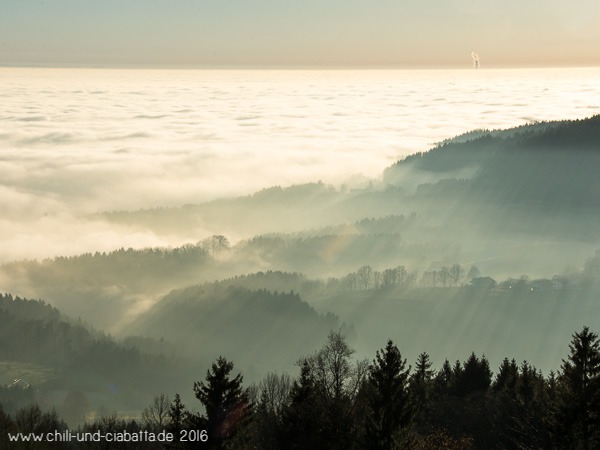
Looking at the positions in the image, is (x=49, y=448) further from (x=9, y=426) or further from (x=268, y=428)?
(x=268, y=428)

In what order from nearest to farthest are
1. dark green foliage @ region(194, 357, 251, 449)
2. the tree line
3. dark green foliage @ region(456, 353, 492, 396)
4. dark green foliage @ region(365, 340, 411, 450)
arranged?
the tree line → dark green foliage @ region(365, 340, 411, 450) → dark green foliage @ region(194, 357, 251, 449) → dark green foliage @ region(456, 353, 492, 396)

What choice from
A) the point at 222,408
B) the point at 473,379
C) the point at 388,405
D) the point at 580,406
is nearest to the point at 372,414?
the point at 388,405

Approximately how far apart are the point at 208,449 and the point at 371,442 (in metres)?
9.74

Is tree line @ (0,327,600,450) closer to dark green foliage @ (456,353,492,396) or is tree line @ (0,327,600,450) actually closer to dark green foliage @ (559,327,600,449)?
dark green foliage @ (559,327,600,449)

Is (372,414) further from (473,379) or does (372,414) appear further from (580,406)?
(473,379)

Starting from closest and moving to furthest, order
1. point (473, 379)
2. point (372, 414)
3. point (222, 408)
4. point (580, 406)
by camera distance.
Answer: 1. point (580, 406)
2. point (372, 414)
3. point (222, 408)
4. point (473, 379)

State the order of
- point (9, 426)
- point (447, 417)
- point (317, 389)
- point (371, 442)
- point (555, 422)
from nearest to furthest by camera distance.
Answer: point (555, 422)
point (371, 442)
point (317, 389)
point (447, 417)
point (9, 426)

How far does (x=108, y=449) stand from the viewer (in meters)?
→ 74.6

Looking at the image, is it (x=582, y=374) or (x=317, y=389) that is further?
(x=317, y=389)

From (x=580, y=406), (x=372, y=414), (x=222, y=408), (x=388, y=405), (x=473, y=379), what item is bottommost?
(x=473, y=379)

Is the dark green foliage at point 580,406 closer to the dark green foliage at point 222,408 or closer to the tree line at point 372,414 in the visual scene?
the tree line at point 372,414

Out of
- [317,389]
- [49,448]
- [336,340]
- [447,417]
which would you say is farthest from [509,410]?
[49,448]

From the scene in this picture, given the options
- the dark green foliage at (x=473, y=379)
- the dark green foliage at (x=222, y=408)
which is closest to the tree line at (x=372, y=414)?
the dark green foliage at (x=222, y=408)

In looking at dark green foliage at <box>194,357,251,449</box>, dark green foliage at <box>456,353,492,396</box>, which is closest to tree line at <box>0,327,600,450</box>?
dark green foliage at <box>194,357,251,449</box>
